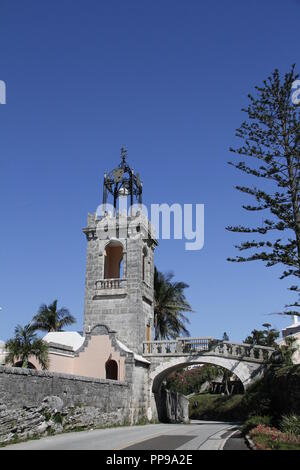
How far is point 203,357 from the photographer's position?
26.7m

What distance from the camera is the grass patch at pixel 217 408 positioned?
3872 centimetres

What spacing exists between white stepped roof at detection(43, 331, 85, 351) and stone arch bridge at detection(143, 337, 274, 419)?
13.3 ft

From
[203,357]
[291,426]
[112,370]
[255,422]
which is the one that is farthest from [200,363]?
[291,426]

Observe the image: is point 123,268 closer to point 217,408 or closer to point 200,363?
point 200,363

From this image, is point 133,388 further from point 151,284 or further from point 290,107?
point 290,107

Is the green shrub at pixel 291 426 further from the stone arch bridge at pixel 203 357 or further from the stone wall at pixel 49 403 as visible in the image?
the stone arch bridge at pixel 203 357

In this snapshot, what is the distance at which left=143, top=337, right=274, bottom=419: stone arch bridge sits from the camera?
26156 millimetres

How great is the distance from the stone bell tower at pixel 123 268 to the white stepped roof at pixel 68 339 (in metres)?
0.97

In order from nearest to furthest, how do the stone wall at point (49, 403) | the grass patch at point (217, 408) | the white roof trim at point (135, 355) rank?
the stone wall at point (49, 403) → the white roof trim at point (135, 355) → the grass patch at point (217, 408)

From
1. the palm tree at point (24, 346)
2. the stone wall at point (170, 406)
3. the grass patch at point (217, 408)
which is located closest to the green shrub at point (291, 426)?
the palm tree at point (24, 346)

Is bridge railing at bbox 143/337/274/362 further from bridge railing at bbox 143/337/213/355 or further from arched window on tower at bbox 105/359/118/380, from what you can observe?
arched window on tower at bbox 105/359/118/380

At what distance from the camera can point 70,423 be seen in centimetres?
1602

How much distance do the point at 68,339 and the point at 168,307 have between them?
10927 mm

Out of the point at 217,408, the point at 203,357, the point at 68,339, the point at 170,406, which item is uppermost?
the point at 68,339
